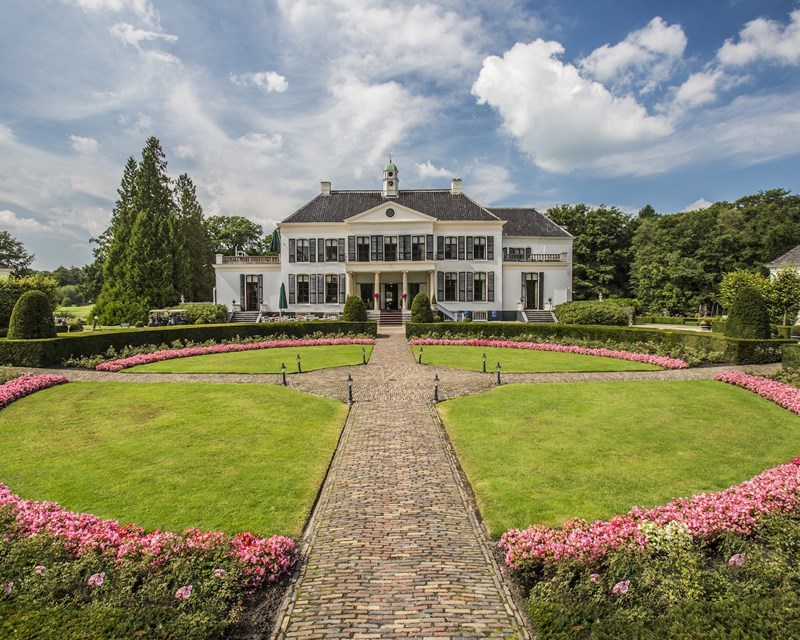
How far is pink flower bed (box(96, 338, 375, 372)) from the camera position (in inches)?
760

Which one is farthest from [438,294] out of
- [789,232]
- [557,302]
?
[789,232]

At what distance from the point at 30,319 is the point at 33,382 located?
6522mm

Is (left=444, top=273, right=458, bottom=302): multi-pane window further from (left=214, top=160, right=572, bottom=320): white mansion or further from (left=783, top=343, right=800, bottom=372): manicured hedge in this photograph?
(left=783, top=343, right=800, bottom=372): manicured hedge

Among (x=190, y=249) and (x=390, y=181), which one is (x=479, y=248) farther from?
(x=190, y=249)

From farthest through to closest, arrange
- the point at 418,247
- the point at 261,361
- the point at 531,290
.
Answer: the point at 531,290
the point at 418,247
the point at 261,361

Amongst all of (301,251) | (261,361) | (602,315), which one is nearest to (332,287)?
(301,251)

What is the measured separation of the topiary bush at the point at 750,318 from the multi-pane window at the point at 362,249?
1075 inches

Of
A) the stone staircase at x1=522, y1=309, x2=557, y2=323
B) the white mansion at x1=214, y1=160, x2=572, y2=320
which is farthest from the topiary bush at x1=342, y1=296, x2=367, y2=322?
the stone staircase at x1=522, y1=309, x2=557, y2=323

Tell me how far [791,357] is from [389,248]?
94.7 ft

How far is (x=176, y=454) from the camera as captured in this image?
29.7 ft

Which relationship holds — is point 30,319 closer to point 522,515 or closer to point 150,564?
point 150,564

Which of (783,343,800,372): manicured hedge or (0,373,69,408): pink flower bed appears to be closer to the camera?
(0,373,69,408): pink flower bed

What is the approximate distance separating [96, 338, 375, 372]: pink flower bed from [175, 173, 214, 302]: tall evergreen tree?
970 inches

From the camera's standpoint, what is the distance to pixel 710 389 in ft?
47.5
